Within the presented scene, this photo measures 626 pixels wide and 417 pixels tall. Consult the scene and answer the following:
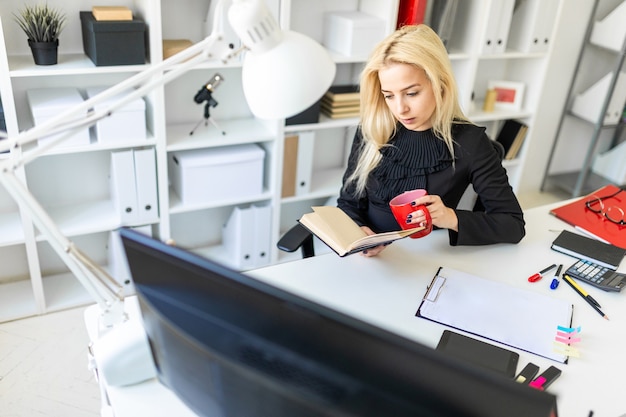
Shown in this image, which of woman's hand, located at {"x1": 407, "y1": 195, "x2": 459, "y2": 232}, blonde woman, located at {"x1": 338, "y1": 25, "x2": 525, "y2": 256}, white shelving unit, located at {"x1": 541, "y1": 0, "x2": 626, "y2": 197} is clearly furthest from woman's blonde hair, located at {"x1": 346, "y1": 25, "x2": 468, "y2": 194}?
white shelving unit, located at {"x1": 541, "y1": 0, "x2": 626, "y2": 197}

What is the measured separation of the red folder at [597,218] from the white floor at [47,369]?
5.83 feet

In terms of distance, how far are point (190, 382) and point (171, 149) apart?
5.41ft

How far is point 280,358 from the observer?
2.78 ft

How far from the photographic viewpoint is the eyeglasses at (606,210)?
6.43ft

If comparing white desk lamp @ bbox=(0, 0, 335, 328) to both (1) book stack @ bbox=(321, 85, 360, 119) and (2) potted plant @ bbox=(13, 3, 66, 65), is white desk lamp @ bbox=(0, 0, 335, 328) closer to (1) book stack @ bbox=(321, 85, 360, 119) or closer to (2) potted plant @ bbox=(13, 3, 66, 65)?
(2) potted plant @ bbox=(13, 3, 66, 65)

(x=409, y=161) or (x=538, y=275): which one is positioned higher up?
(x=409, y=161)

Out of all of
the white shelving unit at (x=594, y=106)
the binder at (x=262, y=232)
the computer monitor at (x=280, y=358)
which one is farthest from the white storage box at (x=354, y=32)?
the computer monitor at (x=280, y=358)

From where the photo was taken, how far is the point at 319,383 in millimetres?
822

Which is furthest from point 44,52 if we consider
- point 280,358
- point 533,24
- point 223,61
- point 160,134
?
point 533,24

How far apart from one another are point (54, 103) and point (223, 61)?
1.47m

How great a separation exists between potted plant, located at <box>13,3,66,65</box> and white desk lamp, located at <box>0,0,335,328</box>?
51.2 inches

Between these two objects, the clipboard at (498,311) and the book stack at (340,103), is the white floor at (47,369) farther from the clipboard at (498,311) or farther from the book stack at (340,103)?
the book stack at (340,103)

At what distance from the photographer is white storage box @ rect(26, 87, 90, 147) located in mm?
2168

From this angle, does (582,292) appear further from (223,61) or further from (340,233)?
(223,61)
